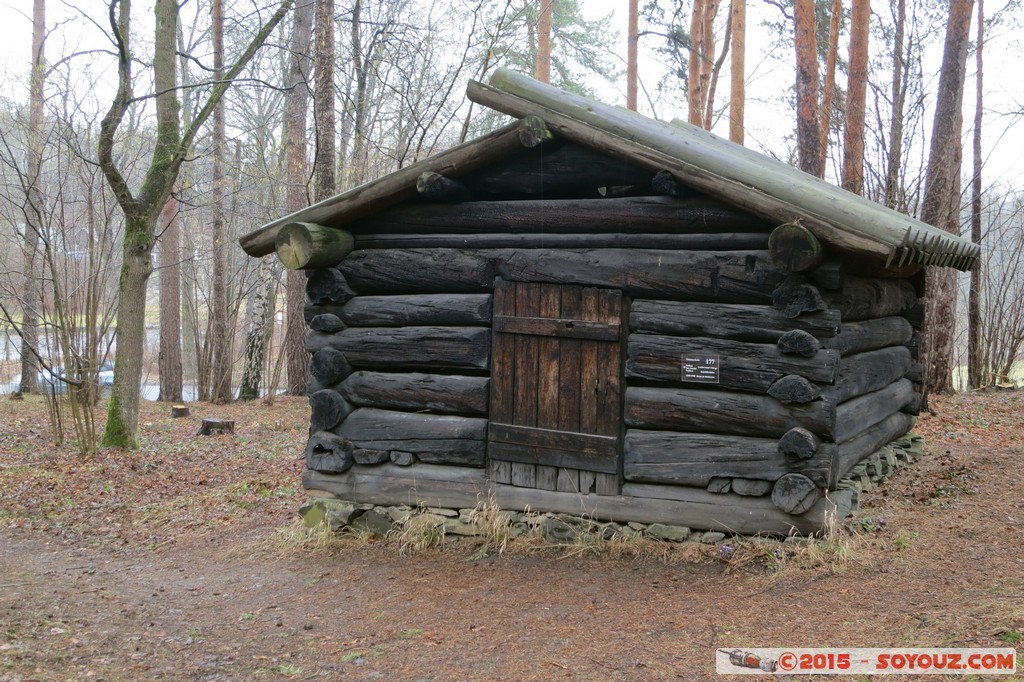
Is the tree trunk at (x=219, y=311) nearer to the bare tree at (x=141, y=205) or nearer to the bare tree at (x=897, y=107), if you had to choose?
the bare tree at (x=141, y=205)

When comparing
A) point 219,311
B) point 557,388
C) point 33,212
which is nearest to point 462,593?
point 557,388

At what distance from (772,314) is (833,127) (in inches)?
478

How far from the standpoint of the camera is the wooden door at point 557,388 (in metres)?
6.53

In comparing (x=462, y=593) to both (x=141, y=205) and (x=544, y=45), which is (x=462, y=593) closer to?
(x=141, y=205)

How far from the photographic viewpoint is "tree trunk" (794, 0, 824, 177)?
42.5ft

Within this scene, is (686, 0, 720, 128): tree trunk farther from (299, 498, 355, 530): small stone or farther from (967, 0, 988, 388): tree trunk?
(299, 498, 355, 530): small stone

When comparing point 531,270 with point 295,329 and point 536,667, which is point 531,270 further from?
point 295,329

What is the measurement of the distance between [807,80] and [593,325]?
8.68 m

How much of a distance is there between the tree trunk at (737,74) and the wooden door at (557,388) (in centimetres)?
970

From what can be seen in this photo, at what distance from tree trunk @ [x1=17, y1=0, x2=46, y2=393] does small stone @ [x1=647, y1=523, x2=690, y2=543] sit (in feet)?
27.0

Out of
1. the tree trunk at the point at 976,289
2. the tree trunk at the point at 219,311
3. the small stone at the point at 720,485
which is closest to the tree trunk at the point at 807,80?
the tree trunk at the point at 976,289

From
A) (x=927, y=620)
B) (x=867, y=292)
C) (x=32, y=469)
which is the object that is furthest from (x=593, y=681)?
(x=32, y=469)

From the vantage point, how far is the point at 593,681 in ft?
14.2

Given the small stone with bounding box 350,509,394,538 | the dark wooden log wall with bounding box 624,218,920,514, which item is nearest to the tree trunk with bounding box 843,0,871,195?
the dark wooden log wall with bounding box 624,218,920,514
